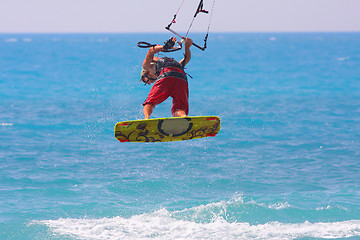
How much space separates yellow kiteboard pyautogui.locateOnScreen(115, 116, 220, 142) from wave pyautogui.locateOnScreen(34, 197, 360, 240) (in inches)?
137

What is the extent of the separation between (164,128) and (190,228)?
4156 mm

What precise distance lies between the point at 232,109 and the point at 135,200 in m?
19.7

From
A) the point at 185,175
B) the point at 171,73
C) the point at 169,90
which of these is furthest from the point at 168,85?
the point at 185,175

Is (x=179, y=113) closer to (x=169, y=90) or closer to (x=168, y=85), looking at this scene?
(x=169, y=90)

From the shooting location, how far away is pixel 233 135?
2744cm

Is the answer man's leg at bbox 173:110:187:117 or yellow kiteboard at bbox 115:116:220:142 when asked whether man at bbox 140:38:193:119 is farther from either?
yellow kiteboard at bbox 115:116:220:142

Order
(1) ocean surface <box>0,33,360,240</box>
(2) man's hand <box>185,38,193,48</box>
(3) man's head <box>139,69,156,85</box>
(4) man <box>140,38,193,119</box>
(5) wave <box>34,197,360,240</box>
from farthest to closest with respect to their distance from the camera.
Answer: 1. (1) ocean surface <box>0,33,360,240</box>
2. (5) wave <box>34,197,360,240</box>
3. (3) man's head <box>139,69,156,85</box>
4. (4) man <box>140,38,193,119</box>
5. (2) man's hand <box>185,38,193,48</box>

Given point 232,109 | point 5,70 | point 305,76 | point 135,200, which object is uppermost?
point 135,200

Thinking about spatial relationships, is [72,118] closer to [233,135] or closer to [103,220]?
[233,135]

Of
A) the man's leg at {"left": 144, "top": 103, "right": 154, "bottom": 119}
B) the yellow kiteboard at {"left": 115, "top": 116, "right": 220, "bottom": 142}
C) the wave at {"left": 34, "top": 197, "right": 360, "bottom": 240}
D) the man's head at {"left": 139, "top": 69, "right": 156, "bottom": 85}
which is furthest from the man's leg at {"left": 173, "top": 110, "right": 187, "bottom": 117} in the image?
the wave at {"left": 34, "top": 197, "right": 360, "bottom": 240}

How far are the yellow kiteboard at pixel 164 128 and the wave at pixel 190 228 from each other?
3.48 meters

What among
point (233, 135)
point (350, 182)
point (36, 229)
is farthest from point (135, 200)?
point (233, 135)

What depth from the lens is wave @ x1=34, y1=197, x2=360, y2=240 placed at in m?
14.4

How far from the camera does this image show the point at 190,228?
48.8 feet
